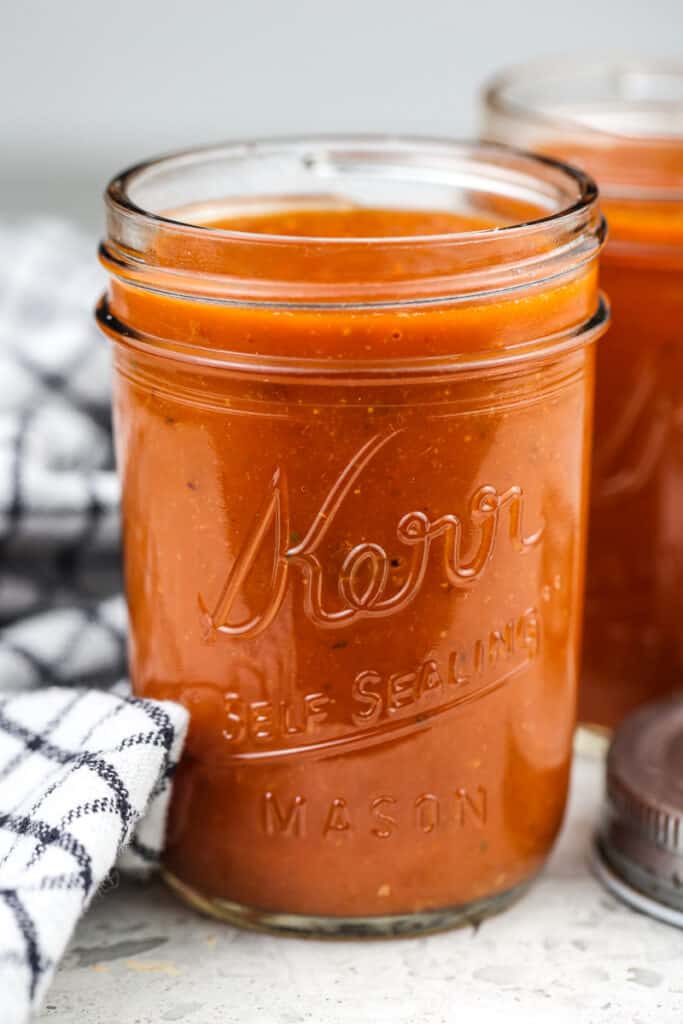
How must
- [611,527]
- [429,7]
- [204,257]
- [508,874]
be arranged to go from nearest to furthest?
[204,257] < [508,874] < [611,527] < [429,7]

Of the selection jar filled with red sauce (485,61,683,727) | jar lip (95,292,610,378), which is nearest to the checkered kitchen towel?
jar lip (95,292,610,378)

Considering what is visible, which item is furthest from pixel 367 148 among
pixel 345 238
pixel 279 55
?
pixel 279 55

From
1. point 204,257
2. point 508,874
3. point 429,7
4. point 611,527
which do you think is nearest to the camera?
point 204,257

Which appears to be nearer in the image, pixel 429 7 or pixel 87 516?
pixel 87 516

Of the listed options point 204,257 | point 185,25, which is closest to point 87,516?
point 204,257

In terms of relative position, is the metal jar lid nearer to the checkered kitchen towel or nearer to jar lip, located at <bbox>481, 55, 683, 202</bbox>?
the checkered kitchen towel

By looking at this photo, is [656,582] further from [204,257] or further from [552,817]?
[204,257]
